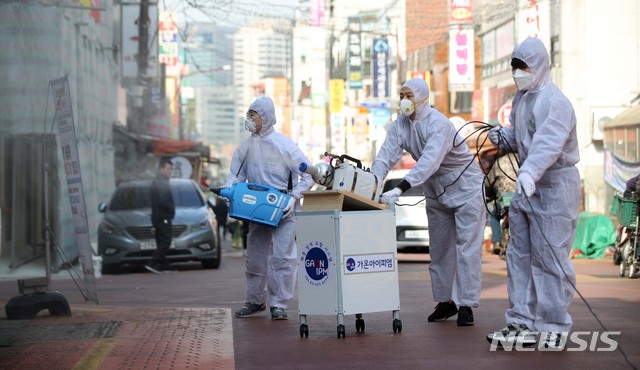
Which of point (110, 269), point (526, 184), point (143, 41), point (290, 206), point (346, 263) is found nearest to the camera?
point (526, 184)

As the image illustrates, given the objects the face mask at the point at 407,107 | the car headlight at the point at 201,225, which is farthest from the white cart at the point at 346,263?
the car headlight at the point at 201,225

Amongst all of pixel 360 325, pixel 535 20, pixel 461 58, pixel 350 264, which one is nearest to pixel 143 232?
pixel 360 325

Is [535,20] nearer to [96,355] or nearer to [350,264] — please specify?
[350,264]

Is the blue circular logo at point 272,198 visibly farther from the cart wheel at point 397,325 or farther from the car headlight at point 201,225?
the car headlight at point 201,225

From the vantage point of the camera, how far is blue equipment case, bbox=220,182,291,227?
10.8 metres

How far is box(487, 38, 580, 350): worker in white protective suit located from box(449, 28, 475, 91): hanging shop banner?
33267mm

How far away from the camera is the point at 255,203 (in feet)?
35.5

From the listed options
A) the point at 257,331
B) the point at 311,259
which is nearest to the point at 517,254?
the point at 311,259

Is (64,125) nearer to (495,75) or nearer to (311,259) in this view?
(311,259)

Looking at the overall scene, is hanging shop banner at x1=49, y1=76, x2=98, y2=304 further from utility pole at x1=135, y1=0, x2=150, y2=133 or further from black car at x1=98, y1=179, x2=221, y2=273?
utility pole at x1=135, y1=0, x2=150, y2=133

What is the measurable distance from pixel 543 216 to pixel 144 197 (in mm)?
15195

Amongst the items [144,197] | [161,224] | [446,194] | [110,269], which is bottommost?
[110,269]

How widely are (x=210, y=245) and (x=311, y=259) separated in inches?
508

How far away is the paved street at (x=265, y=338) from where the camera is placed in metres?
7.76
